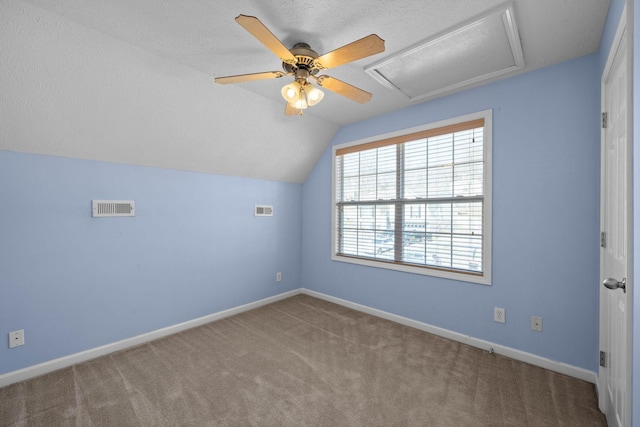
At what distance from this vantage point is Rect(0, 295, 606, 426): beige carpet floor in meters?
1.76

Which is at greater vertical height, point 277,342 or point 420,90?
point 420,90

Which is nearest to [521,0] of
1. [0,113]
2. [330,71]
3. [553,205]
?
[330,71]

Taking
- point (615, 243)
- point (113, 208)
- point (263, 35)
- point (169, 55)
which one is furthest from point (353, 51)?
point (113, 208)

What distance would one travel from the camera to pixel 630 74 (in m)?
1.17

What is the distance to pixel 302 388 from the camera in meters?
2.05

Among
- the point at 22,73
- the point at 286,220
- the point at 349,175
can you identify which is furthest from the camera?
the point at 286,220

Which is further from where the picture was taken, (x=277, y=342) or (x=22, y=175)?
(x=277, y=342)

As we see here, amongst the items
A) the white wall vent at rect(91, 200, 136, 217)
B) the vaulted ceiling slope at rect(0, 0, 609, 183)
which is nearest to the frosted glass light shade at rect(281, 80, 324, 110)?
the vaulted ceiling slope at rect(0, 0, 609, 183)

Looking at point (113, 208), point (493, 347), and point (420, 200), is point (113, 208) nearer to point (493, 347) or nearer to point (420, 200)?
point (420, 200)

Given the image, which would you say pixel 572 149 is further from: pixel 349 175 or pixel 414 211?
pixel 349 175

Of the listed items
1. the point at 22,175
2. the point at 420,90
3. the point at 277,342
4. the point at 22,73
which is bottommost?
the point at 277,342

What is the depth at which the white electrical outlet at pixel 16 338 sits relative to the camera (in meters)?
2.10

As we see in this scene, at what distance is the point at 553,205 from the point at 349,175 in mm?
2235

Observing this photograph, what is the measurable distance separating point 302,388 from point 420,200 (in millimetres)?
2185
